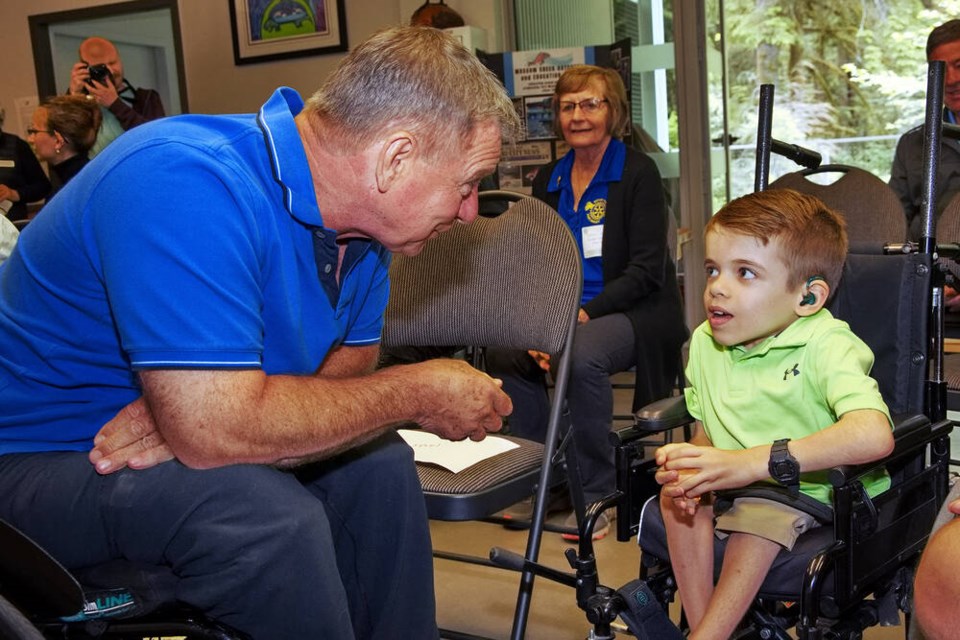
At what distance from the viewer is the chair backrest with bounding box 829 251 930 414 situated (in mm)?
1794

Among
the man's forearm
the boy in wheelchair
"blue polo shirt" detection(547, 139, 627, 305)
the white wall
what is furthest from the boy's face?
the white wall

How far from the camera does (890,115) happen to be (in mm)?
7523

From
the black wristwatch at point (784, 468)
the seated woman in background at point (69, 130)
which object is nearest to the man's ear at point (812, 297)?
the black wristwatch at point (784, 468)

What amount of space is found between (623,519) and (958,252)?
0.91 metres

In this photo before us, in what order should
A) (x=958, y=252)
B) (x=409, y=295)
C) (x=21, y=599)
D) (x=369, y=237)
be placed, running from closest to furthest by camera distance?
(x=21, y=599) → (x=369, y=237) → (x=958, y=252) → (x=409, y=295)

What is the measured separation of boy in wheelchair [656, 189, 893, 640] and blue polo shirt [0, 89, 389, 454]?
0.67 meters

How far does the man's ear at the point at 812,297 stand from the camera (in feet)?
5.50

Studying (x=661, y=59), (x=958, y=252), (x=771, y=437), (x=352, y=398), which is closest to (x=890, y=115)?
(x=661, y=59)

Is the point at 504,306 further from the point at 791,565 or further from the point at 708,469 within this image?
the point at 791,565

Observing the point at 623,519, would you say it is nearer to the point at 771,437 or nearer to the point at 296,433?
the point at 771,437

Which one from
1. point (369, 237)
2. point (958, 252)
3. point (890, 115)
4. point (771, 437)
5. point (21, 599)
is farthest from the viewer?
point (890, 115)

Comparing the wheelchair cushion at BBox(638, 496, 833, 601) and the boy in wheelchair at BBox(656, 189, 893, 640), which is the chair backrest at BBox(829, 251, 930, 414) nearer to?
the boy in wheelchair at BBox(656, 189, 893, 640)

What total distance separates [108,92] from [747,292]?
16.6 ft

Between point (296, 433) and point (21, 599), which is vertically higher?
point (296, 433)
